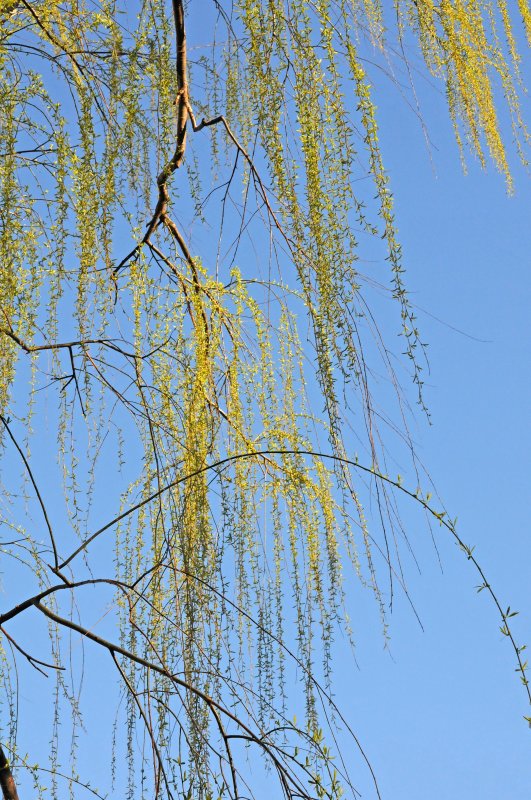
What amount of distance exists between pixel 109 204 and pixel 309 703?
0.98 metres

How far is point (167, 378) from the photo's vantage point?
2.12m

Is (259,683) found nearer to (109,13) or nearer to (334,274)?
Result: (334,274)

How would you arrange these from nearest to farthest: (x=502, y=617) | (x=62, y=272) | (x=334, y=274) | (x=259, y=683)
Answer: (x=502, y=617), (x=334, y=274), (x=259, y=683), (x=62, y=272)

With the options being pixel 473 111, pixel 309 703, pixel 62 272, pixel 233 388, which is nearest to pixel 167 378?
pixel 233 388

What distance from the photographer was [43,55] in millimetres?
2365

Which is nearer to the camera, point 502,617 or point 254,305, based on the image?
point 502,617

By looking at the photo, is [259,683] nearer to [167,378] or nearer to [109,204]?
[167,378]

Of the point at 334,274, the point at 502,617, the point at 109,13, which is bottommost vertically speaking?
the point at 502,617

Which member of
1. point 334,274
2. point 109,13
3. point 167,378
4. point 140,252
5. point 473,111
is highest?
point 109,13

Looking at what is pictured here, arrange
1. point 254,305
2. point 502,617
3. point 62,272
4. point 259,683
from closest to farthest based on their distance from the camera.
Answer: point 502,617, point 259,683, point 62,272, point 254,305

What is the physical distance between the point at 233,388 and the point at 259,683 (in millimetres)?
579

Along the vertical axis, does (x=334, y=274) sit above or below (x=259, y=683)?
above

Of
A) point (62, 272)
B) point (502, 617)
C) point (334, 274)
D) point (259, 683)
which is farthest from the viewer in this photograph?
point (62, 272)

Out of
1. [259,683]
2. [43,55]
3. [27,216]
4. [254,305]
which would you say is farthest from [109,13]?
[259,683]
